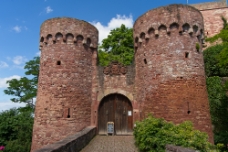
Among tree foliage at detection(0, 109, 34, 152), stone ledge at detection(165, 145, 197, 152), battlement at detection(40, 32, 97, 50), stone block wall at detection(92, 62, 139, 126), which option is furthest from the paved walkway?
tree foliage at detection(0, 109, 34, 152)

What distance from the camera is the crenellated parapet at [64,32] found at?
→ 1191cm

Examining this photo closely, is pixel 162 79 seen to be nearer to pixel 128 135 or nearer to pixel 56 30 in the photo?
pixel 128 135

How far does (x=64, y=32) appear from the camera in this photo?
1188cm

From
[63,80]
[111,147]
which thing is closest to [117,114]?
[63,80]

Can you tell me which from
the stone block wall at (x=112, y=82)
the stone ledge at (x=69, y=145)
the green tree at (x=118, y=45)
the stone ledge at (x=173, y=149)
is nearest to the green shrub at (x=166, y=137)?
the stone ledge at (x=173, y=149)

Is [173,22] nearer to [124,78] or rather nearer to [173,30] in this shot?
[173,30]

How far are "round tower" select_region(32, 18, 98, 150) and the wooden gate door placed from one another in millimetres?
842

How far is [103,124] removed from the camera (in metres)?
12.2

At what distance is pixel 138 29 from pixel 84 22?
10.2 ft

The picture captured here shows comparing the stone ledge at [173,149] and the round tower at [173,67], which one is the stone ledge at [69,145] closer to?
the stone ledge at [173,149]

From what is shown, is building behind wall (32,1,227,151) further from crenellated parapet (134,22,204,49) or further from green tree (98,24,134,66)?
green tree (98,24,134,66)

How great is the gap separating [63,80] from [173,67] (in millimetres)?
5544

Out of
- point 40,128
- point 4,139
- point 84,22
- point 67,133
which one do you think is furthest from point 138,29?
point 4,139

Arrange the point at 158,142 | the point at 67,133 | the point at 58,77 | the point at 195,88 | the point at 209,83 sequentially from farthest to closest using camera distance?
the point at 209,83 < the point at 58,77 < the point at 67,133 < the point at 195,88 < the point at 158,142
